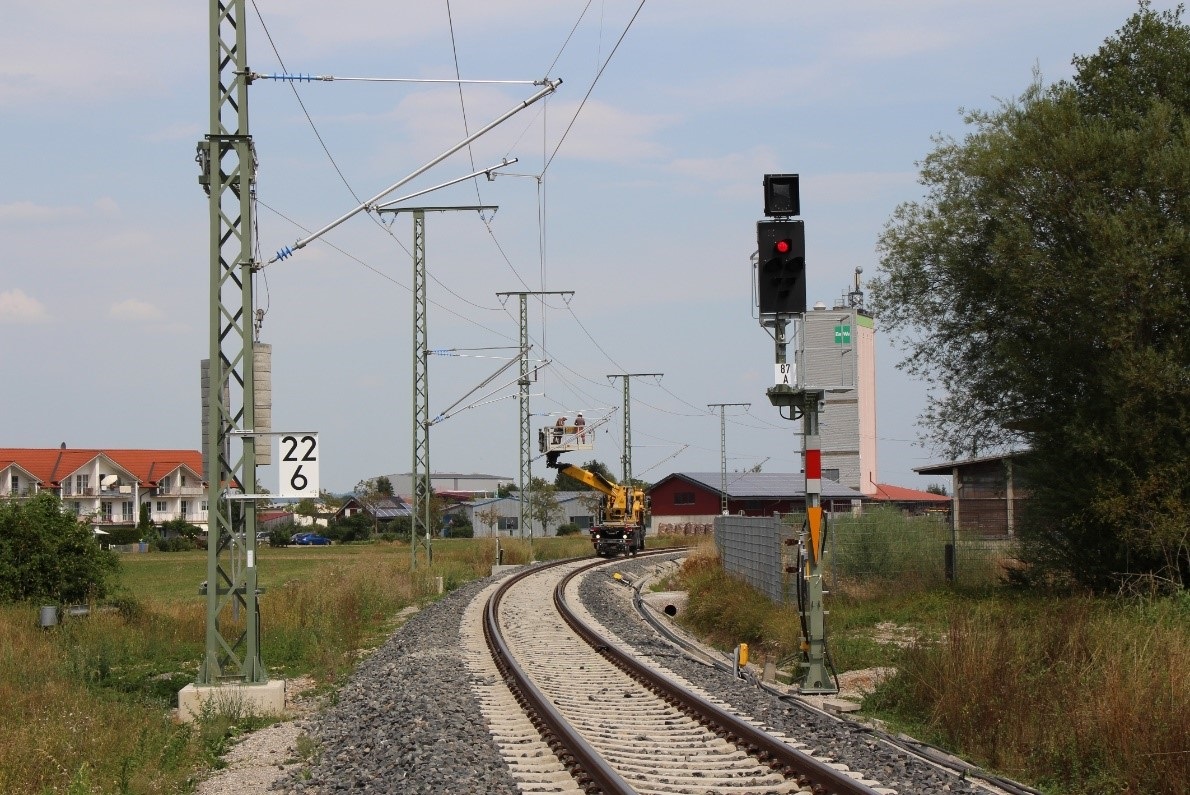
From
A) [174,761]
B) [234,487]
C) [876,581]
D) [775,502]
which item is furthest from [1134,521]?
[775,502]

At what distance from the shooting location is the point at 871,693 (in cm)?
1338

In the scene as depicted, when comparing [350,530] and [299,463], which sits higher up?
[299,463]

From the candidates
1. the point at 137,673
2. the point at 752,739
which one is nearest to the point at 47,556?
the point at 137,673

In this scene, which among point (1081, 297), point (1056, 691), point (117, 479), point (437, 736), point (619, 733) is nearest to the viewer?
point (437, 736)

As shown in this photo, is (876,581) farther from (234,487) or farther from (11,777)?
(11,777)

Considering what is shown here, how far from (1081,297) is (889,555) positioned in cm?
641

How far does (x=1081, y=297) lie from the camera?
19.3m

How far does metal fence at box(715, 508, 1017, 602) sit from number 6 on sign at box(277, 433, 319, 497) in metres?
10.9

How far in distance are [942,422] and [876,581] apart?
3.34 meters

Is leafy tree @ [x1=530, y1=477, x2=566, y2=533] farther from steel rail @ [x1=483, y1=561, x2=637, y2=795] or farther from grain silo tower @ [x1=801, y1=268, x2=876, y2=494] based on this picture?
steel rail @ [x1=483, y1=561, x2=637, y2=795]

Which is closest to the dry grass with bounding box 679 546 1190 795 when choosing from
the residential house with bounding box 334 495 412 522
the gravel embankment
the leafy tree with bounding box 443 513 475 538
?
the gravel embankment

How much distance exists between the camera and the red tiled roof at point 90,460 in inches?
3583

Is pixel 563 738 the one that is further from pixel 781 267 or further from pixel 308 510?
pixel 308 510

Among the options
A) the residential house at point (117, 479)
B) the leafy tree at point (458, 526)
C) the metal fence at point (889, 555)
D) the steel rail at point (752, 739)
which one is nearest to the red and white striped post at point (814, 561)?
the steel rail at point (752, 739)
